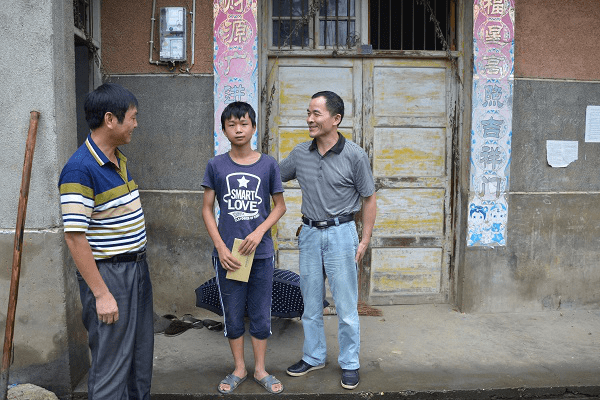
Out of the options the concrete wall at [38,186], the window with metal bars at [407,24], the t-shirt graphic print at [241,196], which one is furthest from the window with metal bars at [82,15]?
the window with metal bars at [407,24]

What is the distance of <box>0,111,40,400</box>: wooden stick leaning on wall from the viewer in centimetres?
330

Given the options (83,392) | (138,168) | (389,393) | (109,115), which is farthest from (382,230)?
(109,115)

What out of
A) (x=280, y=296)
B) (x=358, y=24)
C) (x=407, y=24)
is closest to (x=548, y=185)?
(x=407, y=24)

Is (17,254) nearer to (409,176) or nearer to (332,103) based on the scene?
(332,103)

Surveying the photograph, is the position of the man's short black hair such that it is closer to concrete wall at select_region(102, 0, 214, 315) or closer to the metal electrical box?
concrete wall at select_region(102, 0, 214, 315)

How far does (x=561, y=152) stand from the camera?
5312 millimetres

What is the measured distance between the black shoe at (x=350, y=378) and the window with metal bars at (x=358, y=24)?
3008 millimetres

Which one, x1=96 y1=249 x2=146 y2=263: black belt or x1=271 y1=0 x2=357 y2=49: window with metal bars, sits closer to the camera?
x1=96 y1=249 x2=146 y2=263: black belt

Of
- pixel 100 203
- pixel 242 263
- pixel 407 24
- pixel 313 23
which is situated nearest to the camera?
pixel 100 203

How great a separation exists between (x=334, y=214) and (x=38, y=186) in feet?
6.37

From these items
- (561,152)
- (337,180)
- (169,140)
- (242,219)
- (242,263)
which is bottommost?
(242,263)

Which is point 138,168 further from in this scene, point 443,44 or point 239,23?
point 443,44

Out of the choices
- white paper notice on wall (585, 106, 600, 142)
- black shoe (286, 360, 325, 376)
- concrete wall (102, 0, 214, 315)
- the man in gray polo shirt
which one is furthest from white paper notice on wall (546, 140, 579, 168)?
concrete wall (102, 0, 214, 315)

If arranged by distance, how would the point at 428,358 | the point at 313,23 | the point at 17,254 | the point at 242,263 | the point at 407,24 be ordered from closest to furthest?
the point at 17,254 → the point at 242,263 → the point at 428,358 → the point at 313,23 → the point at 407,24
